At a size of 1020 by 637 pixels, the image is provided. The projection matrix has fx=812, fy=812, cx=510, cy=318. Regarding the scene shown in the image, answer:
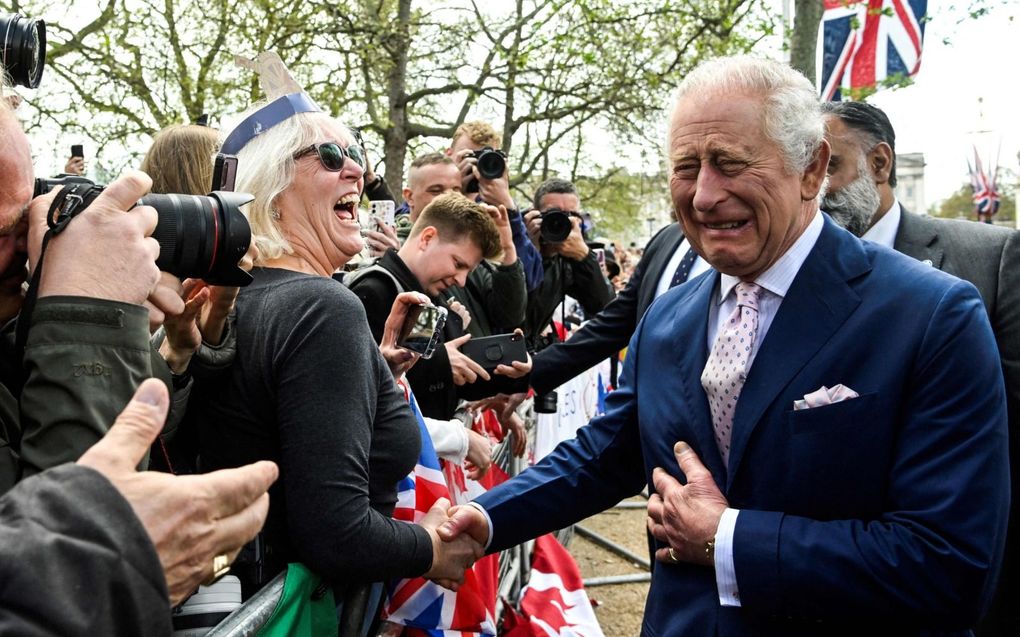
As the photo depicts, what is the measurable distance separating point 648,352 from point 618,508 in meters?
5.35

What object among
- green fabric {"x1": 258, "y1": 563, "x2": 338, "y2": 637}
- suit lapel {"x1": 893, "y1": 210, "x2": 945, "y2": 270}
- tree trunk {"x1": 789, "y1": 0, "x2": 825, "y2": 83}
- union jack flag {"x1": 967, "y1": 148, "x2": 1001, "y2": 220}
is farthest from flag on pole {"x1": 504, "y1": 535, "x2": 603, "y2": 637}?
union jack flag {"x1": 967, "y1": 148, "x2": 1001, "y2": 220}

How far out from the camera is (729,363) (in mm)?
1998

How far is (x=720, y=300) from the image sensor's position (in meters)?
2.21

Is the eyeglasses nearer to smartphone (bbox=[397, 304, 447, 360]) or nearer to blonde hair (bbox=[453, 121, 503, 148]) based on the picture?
smartphone (bbox=[397, 304, 447, 360])

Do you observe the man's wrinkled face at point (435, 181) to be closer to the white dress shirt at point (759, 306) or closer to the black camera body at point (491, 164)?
the black camera body at point (491, 164)

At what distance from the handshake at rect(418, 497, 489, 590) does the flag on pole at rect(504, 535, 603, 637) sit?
58.2 inches

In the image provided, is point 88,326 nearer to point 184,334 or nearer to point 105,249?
point 105,249

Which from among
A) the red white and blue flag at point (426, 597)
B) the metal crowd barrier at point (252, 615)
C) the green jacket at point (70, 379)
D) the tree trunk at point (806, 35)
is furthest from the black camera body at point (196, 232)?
the tree trunk at point (806, 35)

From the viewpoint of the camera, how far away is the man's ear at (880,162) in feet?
11.2

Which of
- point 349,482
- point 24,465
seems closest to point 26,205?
point 24,465

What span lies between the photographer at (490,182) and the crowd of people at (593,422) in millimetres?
2043

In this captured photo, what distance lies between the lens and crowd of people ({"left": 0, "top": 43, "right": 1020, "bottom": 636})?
133cm

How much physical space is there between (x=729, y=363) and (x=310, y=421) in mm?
1012

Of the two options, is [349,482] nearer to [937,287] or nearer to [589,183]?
[937,287]
